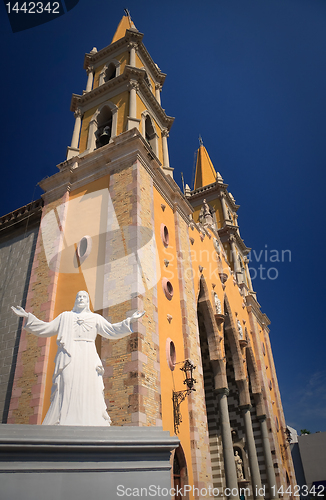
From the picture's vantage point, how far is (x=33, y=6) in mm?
8977

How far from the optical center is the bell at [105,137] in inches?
655

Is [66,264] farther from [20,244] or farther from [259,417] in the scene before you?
[259,417]

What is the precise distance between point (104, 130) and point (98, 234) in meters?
6.29

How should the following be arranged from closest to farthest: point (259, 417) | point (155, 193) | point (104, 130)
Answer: point (155, 193), point (104, 130), point (259, 417)

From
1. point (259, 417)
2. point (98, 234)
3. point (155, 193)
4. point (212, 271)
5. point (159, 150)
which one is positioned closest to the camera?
point (98, 234)

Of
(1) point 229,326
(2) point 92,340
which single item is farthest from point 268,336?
(2) point 92,340

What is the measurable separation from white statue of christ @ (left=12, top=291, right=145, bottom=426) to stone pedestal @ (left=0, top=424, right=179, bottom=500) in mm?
957

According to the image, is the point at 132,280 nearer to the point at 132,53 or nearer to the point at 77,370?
the point at 77,370

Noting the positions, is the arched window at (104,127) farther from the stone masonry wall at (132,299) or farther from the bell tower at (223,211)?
the bell tower at (223,211)

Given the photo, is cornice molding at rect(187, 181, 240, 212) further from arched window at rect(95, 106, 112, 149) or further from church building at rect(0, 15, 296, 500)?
arched window at rect(95, 106, 112, 149)

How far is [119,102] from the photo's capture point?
1678cm

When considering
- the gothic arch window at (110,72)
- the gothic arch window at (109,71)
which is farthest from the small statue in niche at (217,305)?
the gothic arch window at (110,72)

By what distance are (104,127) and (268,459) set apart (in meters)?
19.7

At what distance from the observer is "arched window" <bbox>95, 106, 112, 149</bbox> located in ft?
55.3
